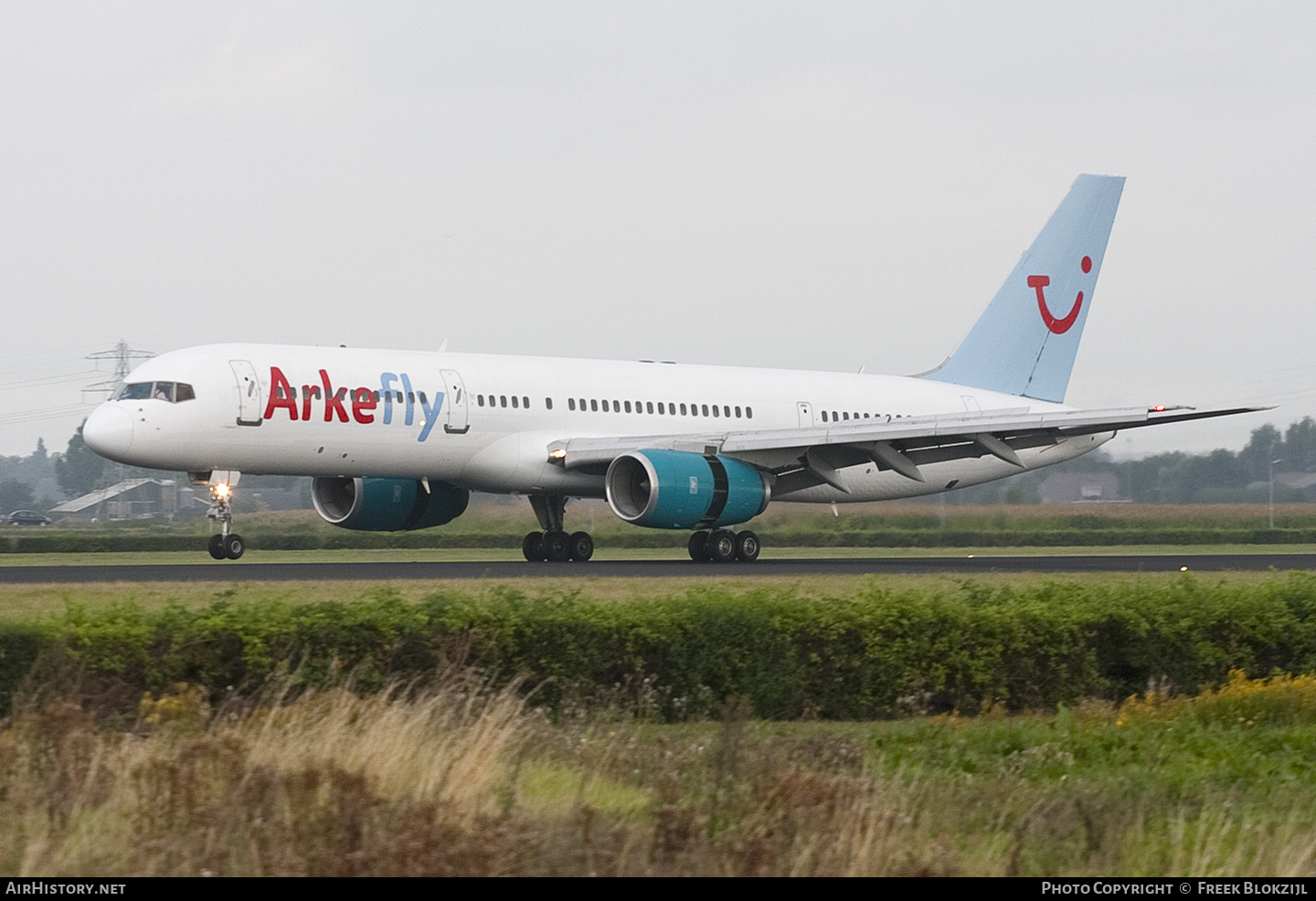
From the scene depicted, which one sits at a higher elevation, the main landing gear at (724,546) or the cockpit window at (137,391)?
the cockpit window at (137,391)

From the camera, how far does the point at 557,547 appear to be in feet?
105

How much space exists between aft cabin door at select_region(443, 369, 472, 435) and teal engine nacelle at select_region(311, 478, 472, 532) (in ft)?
7.03

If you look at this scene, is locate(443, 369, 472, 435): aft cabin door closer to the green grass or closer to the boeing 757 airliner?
the boeing 757 airliner

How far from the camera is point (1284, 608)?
55.5ft

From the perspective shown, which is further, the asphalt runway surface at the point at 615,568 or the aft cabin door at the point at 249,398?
the aft cabin door at the point at 249,398

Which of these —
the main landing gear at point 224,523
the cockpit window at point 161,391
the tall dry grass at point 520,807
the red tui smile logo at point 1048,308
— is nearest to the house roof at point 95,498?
the red tui smile logo at point 1048,308

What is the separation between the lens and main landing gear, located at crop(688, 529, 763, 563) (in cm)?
3100

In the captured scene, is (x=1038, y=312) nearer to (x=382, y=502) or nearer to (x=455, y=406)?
(x=455, y=406)

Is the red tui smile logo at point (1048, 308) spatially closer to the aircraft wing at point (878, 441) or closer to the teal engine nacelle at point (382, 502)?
the aircraft wing at point (878, 441)

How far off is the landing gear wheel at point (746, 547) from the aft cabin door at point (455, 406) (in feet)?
18.1

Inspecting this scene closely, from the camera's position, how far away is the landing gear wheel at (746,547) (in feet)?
103

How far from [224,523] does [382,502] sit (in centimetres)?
377

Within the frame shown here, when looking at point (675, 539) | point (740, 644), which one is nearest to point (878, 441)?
point (675, 539)

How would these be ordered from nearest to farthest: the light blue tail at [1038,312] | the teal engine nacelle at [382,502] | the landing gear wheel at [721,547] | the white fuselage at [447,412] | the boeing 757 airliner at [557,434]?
the white fuselage at [447,412]
the boeing 757 airliner at [557,434]
the landing gear wheel at [721,547]
the teal engine nacelle at [382,502]
the light blue tail at [1038,312]
